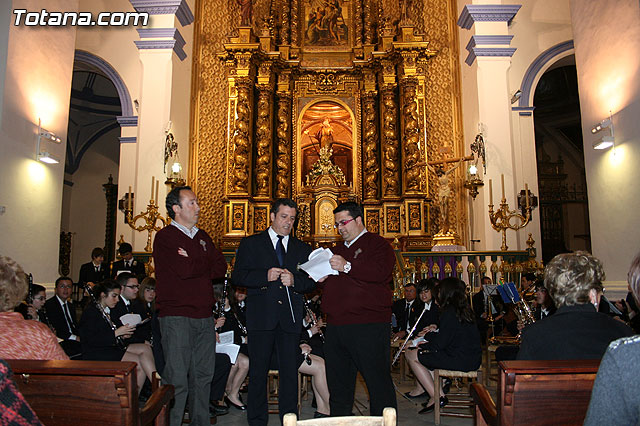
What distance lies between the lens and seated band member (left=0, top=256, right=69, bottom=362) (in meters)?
2.18

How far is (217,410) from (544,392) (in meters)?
3.40

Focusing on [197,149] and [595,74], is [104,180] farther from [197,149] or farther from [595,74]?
[595,74]

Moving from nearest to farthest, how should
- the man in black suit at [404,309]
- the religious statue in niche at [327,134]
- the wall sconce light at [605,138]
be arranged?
1. the man in black suit at [404,309]
2. the wall sconce light at [605,138]
3. the religious statue in niche at [327,134]

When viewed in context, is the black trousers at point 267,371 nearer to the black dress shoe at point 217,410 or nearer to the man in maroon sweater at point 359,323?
the man in maroon sweater at point 359,323

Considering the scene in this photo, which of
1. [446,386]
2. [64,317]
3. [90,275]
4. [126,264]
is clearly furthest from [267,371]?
[90,275]

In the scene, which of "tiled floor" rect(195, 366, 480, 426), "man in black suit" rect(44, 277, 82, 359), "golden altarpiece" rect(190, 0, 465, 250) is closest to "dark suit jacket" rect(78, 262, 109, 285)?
"man in black suit" rect(44, 277, 82, 359)

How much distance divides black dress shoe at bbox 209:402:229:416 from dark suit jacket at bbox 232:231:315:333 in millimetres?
1446

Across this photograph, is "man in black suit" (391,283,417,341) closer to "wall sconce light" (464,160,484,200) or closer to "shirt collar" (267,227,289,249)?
"shirt collar" (267,227,289,249)

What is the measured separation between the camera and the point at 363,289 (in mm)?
3492

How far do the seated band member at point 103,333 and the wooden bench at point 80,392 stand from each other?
8.71 ft

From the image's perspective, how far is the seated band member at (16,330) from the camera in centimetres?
218

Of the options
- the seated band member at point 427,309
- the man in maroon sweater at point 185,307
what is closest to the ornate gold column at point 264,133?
the seated band member at point 427,309

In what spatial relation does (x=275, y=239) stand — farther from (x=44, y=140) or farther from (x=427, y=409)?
(x=44, y=140)

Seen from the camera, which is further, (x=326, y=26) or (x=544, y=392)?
(x=326, y=26)
